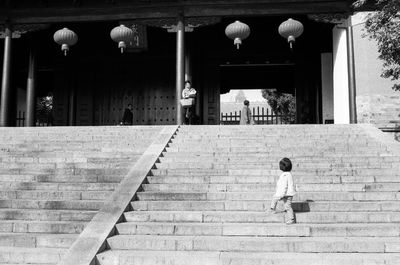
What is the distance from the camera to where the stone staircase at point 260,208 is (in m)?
4.04

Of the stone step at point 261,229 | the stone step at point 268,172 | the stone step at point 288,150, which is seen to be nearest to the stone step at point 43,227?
the stone step at point 261,229

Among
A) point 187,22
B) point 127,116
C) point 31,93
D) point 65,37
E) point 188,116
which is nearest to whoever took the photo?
point 65,37

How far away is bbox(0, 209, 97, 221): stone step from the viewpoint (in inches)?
192

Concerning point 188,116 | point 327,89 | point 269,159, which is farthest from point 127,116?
point 269,159

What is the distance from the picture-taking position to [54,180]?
5.95 meters

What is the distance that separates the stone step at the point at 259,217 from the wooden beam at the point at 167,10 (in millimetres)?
6927

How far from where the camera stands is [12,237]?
4457 millimetres

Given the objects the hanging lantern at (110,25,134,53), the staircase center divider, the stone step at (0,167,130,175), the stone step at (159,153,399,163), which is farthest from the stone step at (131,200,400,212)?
the hanging lantern at (110,25,134,53)

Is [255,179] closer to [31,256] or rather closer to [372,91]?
[31,256]

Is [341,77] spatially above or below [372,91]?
above

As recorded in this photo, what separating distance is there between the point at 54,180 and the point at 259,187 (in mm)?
2800

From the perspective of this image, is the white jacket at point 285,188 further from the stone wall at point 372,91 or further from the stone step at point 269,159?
the stone wall at point 372,91

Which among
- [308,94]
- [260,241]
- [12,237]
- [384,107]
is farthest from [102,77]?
[260,241]

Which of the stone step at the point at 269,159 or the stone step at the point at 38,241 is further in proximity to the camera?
Result: the stone step at the point at 269,159
